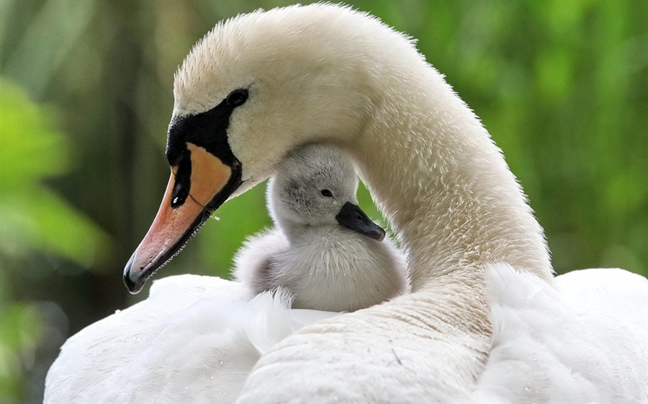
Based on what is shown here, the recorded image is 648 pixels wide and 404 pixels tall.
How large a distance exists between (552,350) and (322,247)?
0.31 metres

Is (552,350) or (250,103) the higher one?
(250,103)

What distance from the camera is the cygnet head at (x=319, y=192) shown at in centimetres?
124

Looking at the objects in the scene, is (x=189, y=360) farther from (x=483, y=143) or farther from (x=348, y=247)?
(x=483, y=143)

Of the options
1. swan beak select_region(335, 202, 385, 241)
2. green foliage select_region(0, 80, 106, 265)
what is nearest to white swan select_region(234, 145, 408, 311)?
swan beak select_region(335, 202, 385, 241)

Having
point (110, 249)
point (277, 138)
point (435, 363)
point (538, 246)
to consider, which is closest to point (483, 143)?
point (538, 246)

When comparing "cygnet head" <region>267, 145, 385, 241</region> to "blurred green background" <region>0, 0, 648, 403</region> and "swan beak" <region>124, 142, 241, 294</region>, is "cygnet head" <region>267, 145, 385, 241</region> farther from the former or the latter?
"blurred green background" <region>0, 0, 648, 403</region>

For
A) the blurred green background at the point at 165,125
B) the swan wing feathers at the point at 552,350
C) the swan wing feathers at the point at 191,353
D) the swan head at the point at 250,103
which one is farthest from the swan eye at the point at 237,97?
the blurred green background at the point at 165,125

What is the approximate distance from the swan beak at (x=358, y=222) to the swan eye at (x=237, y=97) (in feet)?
0.61

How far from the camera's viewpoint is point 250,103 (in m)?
1.23

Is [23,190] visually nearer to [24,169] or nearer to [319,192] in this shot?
[24,169]

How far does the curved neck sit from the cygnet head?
5 cm

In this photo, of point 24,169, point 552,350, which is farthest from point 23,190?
point 552,350

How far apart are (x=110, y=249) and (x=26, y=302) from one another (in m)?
0.33

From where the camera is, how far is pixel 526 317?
1058 millimetres
